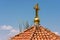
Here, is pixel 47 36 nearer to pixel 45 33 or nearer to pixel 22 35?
pixel 45 33

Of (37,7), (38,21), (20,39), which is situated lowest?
(20,39)

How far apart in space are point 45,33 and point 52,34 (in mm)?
626

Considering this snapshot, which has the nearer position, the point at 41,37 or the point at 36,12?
the point at 41,37

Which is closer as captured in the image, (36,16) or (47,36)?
(47,36)

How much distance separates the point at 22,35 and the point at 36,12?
3.11m

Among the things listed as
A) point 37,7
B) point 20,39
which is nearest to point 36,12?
point 37,7

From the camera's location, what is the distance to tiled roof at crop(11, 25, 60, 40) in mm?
21812

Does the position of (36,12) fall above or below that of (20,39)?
above

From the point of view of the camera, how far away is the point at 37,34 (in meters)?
22.0

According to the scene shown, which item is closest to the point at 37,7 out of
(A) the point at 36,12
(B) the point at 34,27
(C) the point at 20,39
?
(A) the point at 36,12

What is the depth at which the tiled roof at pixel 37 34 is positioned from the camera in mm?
21812

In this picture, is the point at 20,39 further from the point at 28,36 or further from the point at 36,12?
the point at 36,12

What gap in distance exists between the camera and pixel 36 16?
942 inches

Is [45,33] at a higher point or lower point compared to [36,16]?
lower
